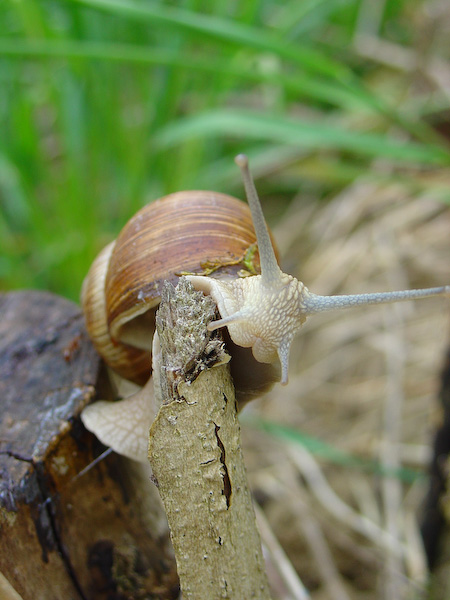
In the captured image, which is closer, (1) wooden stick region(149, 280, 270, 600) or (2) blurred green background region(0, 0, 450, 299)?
(1) wooden stick region(149, 280, 270, 600)

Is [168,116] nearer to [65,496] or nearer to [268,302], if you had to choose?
[268,302]

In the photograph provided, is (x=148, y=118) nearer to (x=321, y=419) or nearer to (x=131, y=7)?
(x=131, y=7)

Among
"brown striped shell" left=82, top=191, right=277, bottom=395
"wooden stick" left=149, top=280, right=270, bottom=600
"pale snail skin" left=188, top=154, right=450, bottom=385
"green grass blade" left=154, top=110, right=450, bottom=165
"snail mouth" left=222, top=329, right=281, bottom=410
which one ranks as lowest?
"wooden stick" left=149, top=280, right=270, bottom=600

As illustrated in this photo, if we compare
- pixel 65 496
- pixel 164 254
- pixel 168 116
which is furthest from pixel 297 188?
pixel 65 496

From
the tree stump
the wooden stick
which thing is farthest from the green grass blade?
the wooden stick

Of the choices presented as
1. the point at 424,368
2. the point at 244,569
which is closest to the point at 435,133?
the point at 424,368

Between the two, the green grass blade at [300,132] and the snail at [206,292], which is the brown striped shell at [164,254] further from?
the green grass blade at [300,132]

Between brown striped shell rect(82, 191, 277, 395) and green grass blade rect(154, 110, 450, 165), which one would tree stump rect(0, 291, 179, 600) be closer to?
brown striped shell rect(82, 191, 277, 395)
